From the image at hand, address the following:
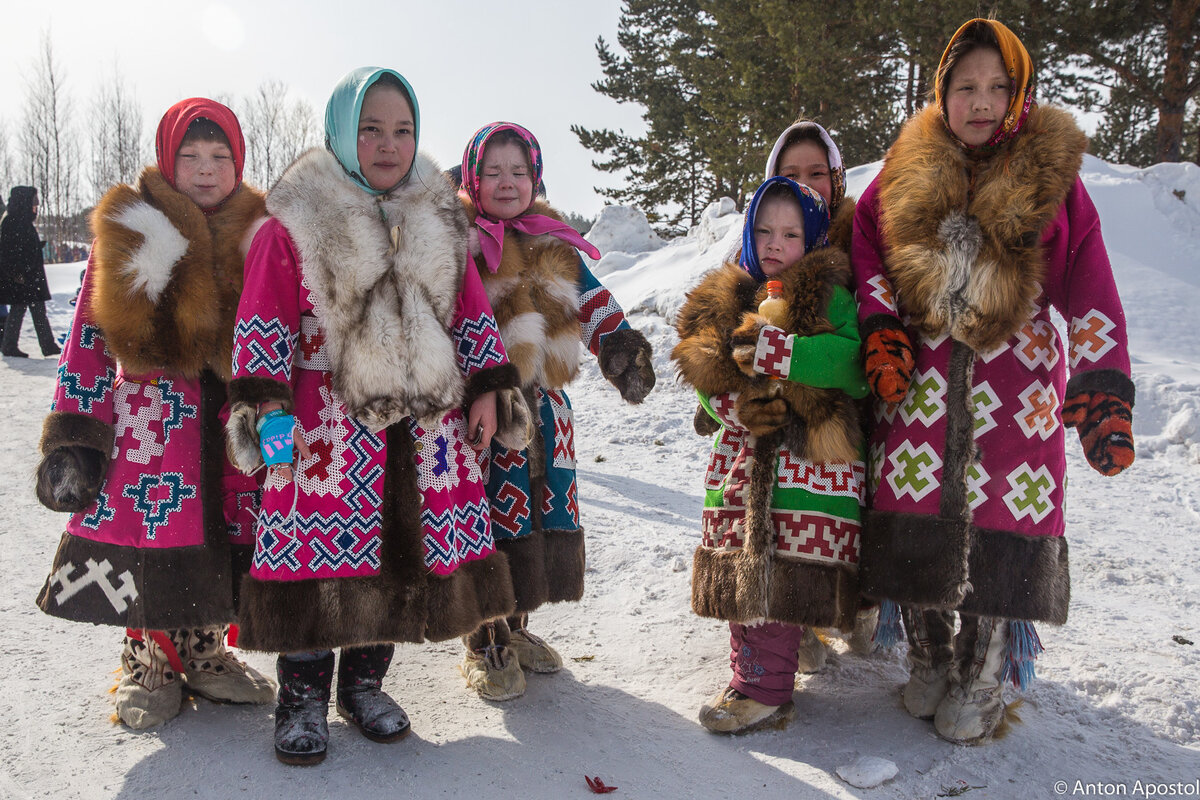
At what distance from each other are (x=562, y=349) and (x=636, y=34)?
68.1 ft

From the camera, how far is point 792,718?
8.01 ft

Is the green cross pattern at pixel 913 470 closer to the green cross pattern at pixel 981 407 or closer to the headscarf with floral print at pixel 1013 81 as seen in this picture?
the green cross pattern at pixel 981 407

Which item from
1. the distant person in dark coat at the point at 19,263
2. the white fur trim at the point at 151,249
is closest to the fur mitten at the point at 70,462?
the white fur trim at the point at 151,249

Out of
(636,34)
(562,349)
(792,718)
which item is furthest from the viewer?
(636,34)

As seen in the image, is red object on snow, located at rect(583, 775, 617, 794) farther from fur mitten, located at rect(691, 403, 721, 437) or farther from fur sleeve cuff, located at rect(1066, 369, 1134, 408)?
fur sleeve cuff, located at rect(1066, 369, 1134, 408)

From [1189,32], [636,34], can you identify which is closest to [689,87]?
[636,34]

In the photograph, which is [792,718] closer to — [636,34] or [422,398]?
[422,398]

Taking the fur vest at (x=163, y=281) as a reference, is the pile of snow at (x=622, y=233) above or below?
above

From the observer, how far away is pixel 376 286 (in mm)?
2115

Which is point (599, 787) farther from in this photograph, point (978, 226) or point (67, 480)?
point (978, 226)

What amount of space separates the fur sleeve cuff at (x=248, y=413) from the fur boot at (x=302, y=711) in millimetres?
602

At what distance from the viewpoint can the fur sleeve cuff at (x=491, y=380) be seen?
7.50ft

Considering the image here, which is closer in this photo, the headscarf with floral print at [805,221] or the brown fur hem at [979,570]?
the brown fur hem at [979,570]

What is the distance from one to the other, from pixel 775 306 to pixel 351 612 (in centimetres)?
140
